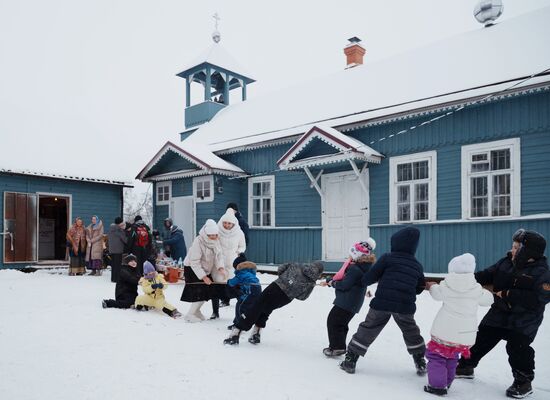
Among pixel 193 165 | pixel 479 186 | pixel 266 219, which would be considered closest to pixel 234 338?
pixel 479 186

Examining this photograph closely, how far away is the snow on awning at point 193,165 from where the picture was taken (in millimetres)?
14523

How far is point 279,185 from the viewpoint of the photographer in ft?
46.1

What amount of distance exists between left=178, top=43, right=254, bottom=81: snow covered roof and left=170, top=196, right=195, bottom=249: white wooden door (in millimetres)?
7329

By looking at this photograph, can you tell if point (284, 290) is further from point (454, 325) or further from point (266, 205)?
point (266, 205)

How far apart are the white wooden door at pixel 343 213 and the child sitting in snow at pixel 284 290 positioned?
22.0ft

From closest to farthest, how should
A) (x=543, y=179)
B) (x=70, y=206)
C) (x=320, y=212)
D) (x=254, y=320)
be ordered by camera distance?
(x=254, y=320)
(x=543, y=179)
(x=320, y=212)
(x=70, y=206)

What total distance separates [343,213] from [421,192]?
2201mm

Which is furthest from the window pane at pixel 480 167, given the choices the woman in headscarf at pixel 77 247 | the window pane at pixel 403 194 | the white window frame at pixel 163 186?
the woman in headscarf at pixel 77 247

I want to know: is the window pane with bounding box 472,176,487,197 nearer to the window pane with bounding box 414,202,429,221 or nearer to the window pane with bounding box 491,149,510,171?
the window pane with bounding box 491,149,510,171

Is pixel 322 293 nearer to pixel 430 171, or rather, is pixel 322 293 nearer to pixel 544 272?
A: pixel 430 171

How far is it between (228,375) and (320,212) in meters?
8.77

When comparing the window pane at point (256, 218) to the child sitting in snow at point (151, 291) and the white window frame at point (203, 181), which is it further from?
the child sitting in snow at point (151, 291)

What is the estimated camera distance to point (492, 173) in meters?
9.92

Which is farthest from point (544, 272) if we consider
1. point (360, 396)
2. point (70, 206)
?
point (70, 206)
